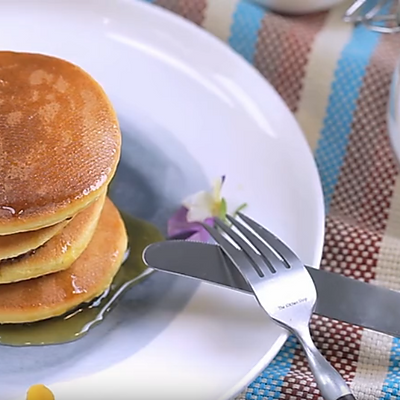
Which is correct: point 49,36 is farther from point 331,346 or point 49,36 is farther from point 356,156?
point 331,346

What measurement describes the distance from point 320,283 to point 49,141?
0.45 meters

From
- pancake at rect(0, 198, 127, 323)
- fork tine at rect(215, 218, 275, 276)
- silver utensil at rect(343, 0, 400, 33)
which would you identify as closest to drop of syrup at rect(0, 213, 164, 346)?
pancake at rect(0, 198, 127, 323)

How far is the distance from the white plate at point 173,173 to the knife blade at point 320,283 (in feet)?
0.18

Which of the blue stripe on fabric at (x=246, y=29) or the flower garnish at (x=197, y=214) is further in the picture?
the blue stripe on fabric at (x=246, y=29)

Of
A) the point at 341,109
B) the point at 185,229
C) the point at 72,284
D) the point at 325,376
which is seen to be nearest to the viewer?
the point at 325,376

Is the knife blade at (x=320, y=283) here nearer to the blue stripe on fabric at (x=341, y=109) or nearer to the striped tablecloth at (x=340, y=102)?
the striped tablecloth at (x=340, y=102)

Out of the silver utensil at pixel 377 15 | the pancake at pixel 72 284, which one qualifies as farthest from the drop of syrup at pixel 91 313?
the silver utensil at pixel 377 15

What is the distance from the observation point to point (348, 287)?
1.15 metres

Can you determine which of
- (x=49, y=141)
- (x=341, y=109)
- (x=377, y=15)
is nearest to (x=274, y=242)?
(x=49, y=141)

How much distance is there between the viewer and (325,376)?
1.01 meters

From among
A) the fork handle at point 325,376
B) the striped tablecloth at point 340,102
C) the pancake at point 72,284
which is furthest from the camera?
the striped tablecloth at point 340,102

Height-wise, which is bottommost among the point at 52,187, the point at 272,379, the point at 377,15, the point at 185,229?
the point at 272,379

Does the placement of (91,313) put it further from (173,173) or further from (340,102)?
(340,102)

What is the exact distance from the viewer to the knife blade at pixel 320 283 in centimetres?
112
